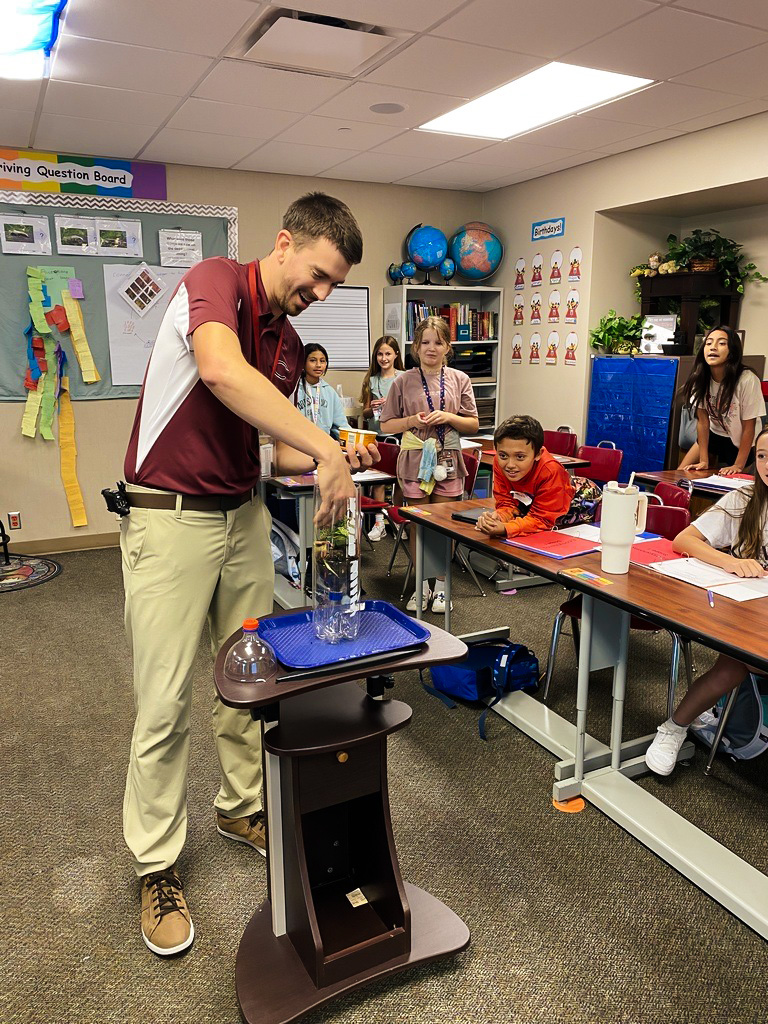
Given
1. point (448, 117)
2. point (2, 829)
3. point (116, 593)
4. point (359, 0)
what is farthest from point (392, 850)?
point (448, 117)

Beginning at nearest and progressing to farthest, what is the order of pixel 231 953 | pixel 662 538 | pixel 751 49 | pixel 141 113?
1. pixel 231 953
2. pixel 662 538
3. pixel 751 49
4. pixel 141 113

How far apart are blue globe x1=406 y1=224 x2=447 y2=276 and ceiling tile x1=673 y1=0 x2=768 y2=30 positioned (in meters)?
3.25

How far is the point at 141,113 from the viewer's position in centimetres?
409

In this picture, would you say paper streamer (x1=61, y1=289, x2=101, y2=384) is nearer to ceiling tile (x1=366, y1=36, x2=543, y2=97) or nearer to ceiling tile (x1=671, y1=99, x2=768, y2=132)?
ceiling tile (x1=366, y1=36, x2=543, y2=97)

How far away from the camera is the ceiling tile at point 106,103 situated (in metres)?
3.70

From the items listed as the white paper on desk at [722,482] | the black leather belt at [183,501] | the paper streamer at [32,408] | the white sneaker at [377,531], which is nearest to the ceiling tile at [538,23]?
the white paper on desk at [722,482]

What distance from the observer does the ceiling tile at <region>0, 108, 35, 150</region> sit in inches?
161

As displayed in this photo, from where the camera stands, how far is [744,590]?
2062mm

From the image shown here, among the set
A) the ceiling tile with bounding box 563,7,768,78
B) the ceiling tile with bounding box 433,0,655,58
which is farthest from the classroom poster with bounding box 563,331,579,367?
the ceiling tile with bounding box 433,0,655,58

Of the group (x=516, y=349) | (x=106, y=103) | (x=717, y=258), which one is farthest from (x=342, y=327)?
(x=717, y=258)

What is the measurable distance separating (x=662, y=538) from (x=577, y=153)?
3461mm

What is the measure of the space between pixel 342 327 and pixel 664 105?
288cm

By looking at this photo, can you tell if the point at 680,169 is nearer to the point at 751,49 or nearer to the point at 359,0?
the point at 751,49

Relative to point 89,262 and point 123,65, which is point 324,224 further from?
point 89,262
